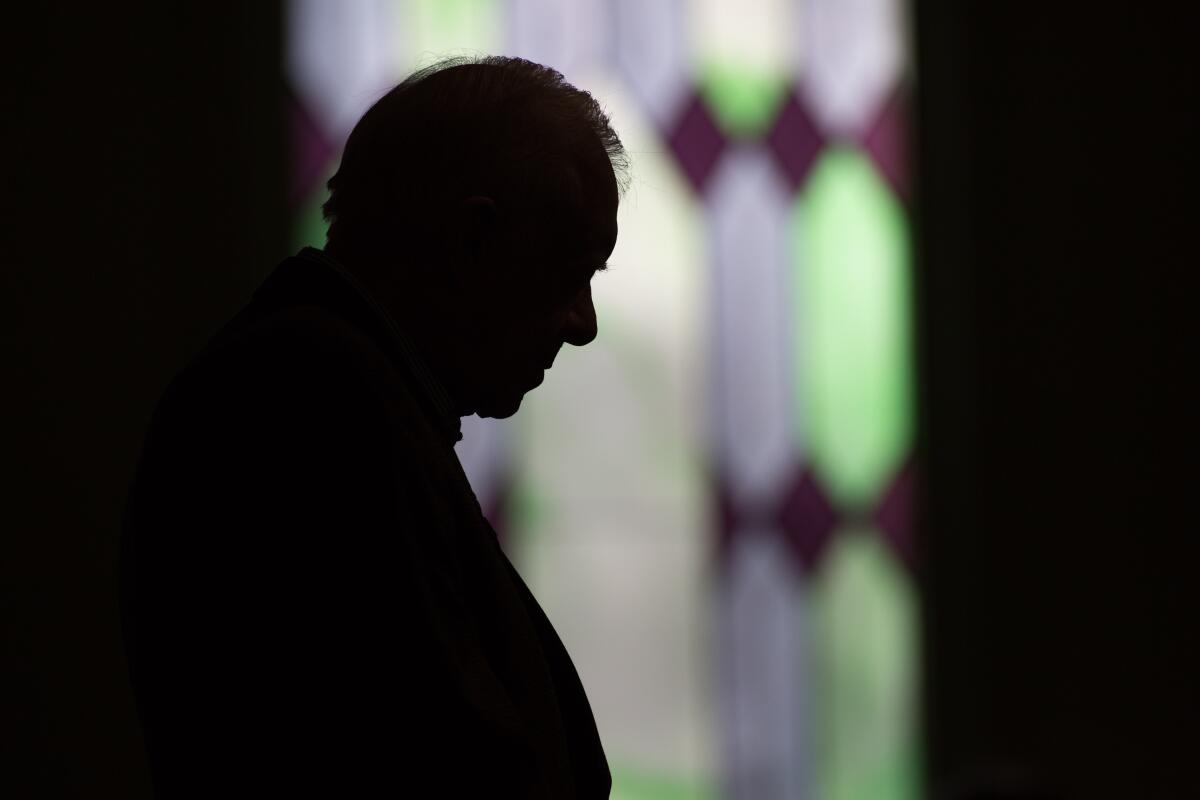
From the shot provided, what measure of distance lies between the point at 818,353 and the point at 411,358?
2067 mm

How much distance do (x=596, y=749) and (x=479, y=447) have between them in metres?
1.83

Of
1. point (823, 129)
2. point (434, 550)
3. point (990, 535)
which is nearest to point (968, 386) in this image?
point (990, 535)

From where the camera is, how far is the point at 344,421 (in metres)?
0.81

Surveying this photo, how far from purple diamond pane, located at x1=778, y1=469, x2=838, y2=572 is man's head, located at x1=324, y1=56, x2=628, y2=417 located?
77.7 inches

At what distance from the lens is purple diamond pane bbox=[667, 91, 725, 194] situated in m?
→ 2.87

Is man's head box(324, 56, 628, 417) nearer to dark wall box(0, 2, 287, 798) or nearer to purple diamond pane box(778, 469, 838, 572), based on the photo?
dark wall box(0, 2, 287, 798)

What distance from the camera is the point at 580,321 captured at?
3.25ft

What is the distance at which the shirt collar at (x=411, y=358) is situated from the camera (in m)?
0.91

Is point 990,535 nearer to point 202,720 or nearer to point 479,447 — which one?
point 479,447

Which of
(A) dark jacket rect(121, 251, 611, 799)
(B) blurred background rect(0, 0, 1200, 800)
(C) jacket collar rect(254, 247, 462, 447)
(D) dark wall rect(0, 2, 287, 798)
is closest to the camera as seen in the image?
(A) dark jacket rect(121, 251, 611, 799)

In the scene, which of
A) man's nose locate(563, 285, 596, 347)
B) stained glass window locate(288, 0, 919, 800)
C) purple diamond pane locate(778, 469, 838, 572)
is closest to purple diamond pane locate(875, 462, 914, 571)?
stained glass window locate(288, 0, 919, 800)

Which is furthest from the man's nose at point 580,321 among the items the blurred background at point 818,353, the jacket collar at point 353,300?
the blurred background at point 818,353

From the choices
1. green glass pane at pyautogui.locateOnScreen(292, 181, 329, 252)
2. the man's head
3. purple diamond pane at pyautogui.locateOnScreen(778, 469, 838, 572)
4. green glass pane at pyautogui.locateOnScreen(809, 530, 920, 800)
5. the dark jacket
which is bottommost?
green glass pane at pyautogui.locateOnScreen(809, 530, 920, 800)

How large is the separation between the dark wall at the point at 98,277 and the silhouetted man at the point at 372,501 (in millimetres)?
1858
